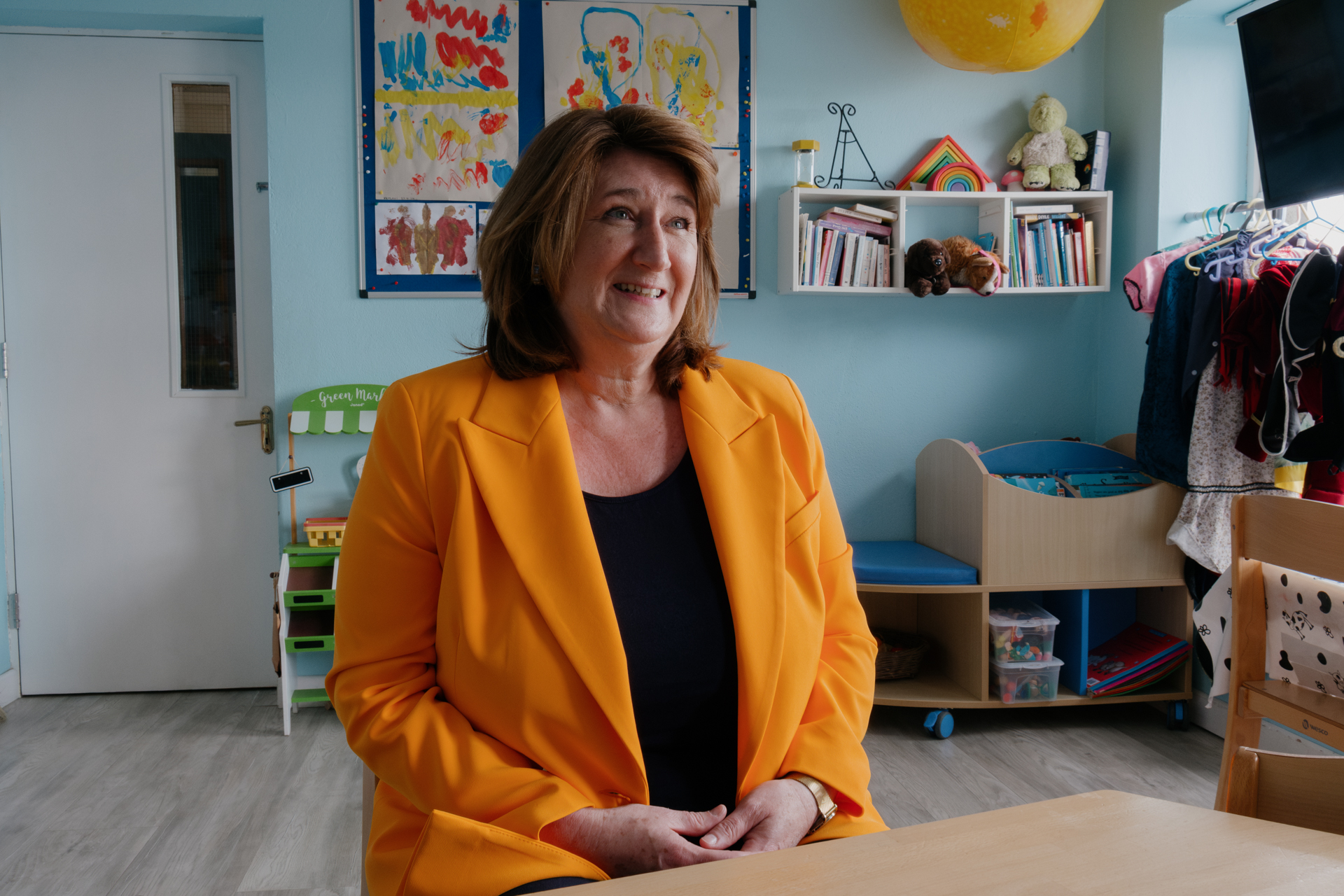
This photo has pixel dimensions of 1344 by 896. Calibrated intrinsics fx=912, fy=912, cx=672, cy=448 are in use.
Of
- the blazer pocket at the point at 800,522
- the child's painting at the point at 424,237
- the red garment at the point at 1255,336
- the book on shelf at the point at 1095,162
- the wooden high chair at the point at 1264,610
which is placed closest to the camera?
the blazer pocket at the point at 800,522

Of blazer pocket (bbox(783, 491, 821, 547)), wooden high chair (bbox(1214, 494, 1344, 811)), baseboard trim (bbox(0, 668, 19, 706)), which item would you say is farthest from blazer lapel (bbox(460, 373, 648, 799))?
baseboard trim (bbox(0, 668, 19, 706))

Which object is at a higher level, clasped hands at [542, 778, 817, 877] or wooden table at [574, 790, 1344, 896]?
wooden table at [574, 790, 1344, 896]

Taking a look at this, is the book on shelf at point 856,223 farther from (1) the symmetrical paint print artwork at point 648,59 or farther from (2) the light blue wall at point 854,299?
(1) the symmetrical paint print artwork at point 648,59

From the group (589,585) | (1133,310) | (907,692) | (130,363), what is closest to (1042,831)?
(589,585)

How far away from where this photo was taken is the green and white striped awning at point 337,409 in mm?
2975

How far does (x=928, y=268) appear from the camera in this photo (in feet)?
9.96

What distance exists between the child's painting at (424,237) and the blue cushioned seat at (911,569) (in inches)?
63.9

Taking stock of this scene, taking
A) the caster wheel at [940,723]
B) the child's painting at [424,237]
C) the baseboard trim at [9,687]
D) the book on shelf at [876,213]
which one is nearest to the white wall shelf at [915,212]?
the book on shelf at [876,213]

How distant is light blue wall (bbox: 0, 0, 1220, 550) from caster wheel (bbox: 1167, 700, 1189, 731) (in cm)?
94

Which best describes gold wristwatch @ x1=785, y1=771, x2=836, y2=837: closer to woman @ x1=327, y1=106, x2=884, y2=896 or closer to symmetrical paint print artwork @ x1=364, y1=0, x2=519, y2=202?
woman @ x1=327, y1=106, x2=884, y2=896

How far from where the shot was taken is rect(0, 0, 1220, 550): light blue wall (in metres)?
2.99

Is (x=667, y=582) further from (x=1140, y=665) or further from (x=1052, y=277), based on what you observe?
(x=1052, y=277)

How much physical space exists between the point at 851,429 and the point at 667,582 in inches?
90.3

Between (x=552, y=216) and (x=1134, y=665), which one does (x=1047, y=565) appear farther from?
(x=552, y=216)
